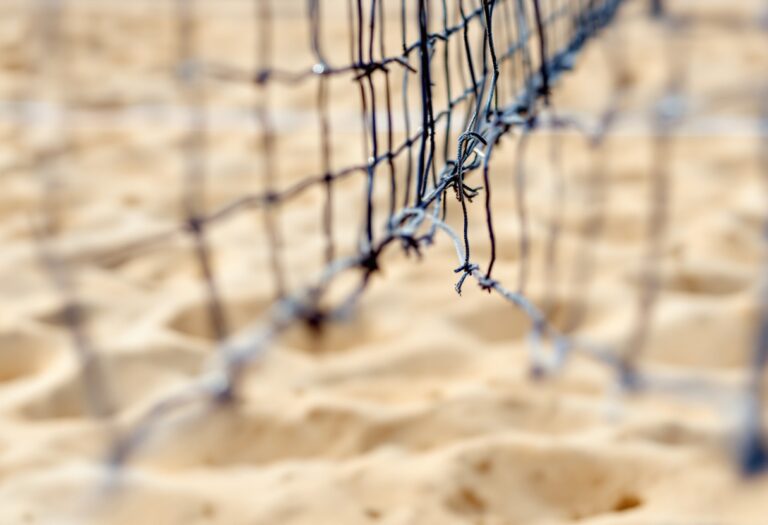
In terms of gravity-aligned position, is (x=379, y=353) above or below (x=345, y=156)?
below

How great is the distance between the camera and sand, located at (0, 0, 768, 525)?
47.9 inches

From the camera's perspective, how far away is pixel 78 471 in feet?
4.13

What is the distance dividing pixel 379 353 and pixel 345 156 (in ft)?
3.36

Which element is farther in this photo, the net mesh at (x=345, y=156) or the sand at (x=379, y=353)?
the sand at (x=379, y=353)

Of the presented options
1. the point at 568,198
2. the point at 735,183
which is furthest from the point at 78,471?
the point at 735,183

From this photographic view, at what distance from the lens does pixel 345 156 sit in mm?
2531

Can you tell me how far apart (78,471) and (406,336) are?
1.93 ft

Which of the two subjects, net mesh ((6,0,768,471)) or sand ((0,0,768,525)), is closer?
net mesh ((6,0,768,471))

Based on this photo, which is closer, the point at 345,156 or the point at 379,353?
the point at 379,353

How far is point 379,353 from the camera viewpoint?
1.59 meters

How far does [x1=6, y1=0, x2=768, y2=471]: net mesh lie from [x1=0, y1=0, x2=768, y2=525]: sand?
0.02 meters

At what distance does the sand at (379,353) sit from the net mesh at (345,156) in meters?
0.02

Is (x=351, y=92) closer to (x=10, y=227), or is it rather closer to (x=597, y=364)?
(x=10, y=227)

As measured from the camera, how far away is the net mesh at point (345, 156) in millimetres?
1069
